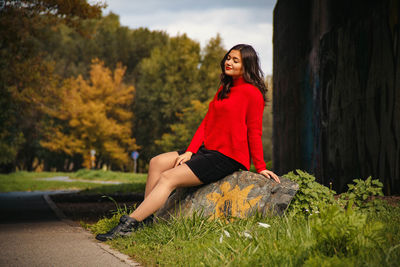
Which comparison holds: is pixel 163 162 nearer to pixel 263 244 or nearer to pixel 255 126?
pixel 255 126

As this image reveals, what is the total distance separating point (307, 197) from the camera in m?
5.06

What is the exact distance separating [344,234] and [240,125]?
1826mm

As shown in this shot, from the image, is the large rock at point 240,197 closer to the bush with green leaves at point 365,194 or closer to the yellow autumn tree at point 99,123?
the bush with green leaves at point 365,194

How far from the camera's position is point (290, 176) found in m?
5.29

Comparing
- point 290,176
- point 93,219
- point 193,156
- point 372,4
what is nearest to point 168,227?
point 193,156

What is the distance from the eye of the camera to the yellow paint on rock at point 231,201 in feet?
16.1

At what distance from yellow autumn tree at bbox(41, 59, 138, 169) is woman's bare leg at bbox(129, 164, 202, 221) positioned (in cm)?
2939

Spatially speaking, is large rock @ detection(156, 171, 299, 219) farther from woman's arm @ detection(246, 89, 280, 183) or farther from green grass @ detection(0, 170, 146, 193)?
green grass @ detection(0, 170, 146, 193)

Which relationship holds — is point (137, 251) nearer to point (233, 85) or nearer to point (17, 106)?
point (233, 85)

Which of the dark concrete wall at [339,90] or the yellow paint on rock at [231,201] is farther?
the dark concrete wall at [339,90]

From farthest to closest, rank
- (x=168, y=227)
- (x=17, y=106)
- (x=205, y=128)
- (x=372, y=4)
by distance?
(x=17, y=106) → (x=372, y=4) → (x=205, y=128) → (x=168, y=227)

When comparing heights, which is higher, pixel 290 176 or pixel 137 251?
pixel 290 176

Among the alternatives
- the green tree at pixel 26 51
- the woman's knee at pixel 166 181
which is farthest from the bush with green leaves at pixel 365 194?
the green tree at pixel 26 51

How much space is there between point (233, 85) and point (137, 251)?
198 centimetres
